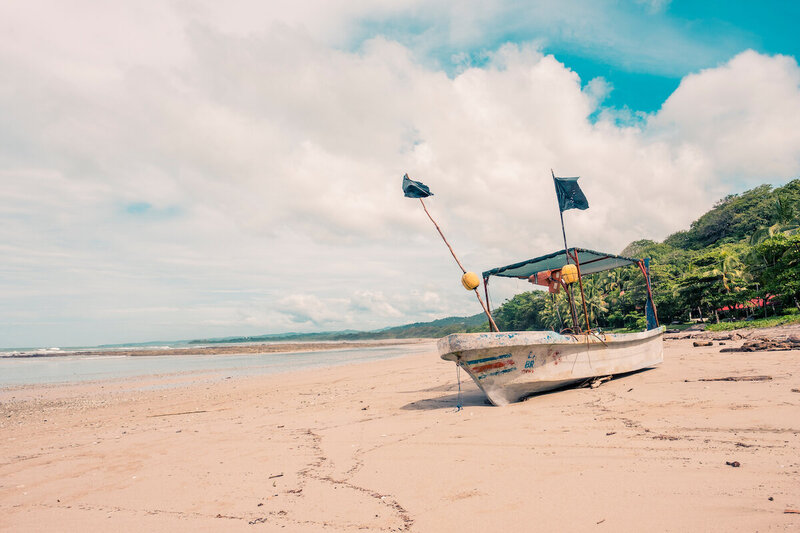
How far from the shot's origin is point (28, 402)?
1429 cm

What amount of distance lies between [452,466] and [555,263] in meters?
7.67

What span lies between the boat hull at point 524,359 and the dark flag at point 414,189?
3.20 m

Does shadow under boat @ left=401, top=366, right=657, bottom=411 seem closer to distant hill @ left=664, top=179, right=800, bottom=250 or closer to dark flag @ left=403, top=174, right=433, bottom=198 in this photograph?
dark flag @ left=403, top=174, right=433, bottom=198

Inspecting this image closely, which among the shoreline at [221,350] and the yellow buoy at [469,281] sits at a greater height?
the yellow buoy at [469,281]

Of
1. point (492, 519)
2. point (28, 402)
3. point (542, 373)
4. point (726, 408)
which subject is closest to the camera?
point (492, 519)

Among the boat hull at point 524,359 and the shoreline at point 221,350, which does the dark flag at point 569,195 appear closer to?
the boat hull at point 524,359

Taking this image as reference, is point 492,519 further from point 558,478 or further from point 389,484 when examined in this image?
point 389,484

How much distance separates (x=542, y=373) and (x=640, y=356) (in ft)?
13.4

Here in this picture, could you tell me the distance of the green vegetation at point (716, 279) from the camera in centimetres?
2795

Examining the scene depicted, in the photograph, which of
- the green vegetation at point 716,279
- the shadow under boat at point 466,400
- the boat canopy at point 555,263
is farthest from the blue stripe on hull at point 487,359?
the boat canopy at point 555,263

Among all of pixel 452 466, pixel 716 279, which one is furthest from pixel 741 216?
pixel 452 466

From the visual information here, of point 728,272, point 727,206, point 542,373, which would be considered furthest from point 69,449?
point 727,206

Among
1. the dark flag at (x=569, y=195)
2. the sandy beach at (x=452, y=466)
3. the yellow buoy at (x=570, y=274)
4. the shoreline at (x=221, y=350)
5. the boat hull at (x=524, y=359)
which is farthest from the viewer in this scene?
the shoreline at (x=221, y=350)

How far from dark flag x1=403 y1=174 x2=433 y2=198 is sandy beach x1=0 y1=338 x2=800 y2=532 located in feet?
14.5
